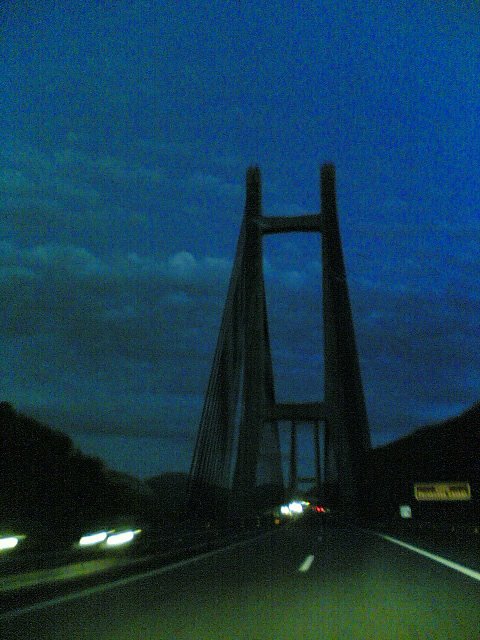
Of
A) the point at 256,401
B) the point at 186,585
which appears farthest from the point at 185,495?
the point at 186,585

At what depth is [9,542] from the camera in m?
12.6

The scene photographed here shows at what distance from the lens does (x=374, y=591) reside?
23.6 ft

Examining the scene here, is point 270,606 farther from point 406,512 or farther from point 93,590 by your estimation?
point 406,512

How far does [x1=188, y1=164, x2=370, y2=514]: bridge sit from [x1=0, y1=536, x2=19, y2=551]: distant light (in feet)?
35.8

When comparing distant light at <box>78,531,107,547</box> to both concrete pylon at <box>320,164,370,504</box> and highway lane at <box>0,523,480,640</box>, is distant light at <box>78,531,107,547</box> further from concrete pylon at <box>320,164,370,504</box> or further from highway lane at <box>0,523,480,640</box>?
concrete pylon at <box>320,164,370,504</box>

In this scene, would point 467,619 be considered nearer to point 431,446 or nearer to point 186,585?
point 186,585

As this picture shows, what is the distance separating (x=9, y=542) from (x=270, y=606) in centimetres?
789

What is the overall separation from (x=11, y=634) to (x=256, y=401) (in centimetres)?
2285

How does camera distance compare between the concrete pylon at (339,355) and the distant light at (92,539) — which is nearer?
the distant light at (92,539)

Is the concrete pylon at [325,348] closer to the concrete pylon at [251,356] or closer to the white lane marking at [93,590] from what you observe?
the concrete pylon at [251,356]

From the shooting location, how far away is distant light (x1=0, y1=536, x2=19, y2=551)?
483 inches

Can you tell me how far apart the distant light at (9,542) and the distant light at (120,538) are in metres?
2.17

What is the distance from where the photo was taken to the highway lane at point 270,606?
5.08 metres

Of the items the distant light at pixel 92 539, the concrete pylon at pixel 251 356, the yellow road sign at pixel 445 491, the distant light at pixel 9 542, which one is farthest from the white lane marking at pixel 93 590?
the concrete pylon at pixel 251 356
